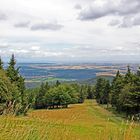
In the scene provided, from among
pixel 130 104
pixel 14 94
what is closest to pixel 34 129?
pixel 14 94

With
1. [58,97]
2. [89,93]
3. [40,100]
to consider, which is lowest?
[89,93]

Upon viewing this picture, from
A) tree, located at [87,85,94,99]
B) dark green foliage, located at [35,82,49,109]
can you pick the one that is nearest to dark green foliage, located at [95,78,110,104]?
dark green foliage, located at [35,82,49,109]

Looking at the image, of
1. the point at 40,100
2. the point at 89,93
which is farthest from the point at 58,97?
the point at 89,93

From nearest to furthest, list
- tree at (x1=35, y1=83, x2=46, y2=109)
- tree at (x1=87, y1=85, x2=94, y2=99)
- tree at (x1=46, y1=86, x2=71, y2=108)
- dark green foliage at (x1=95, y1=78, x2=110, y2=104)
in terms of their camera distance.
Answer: dark green foliage at (x1=95, y1=78, x2=110, y2=104), tree at (x1=46, y1=86, x2=71, y2=108), tree at (x1=35, y1=83, x2=46, y2=109), tree at (x1=87, y1=85, x2=94, y2=99)

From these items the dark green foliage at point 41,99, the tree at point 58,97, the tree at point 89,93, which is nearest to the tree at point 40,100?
the dark green foliage at point 41,99

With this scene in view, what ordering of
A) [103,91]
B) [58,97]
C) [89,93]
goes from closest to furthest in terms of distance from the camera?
[103,91]
[58,97]
[89,93]

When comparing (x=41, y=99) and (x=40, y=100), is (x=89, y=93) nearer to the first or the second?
(x=41, y=99)

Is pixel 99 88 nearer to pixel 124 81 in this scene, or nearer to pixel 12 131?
pixel 124 81

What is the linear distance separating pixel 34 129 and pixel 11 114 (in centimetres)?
51

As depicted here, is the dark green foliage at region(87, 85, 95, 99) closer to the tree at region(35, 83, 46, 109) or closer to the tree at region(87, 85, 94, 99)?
the tree at region(87, 85, 94, 99)

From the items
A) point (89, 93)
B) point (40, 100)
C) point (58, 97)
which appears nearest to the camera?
point (58, 97)

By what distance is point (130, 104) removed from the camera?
55594mm

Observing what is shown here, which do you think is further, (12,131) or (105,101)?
(105,101)

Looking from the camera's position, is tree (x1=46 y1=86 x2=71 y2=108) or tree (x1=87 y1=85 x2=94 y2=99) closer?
tree (x1=46 y1=86 x2=71 y2=108)
